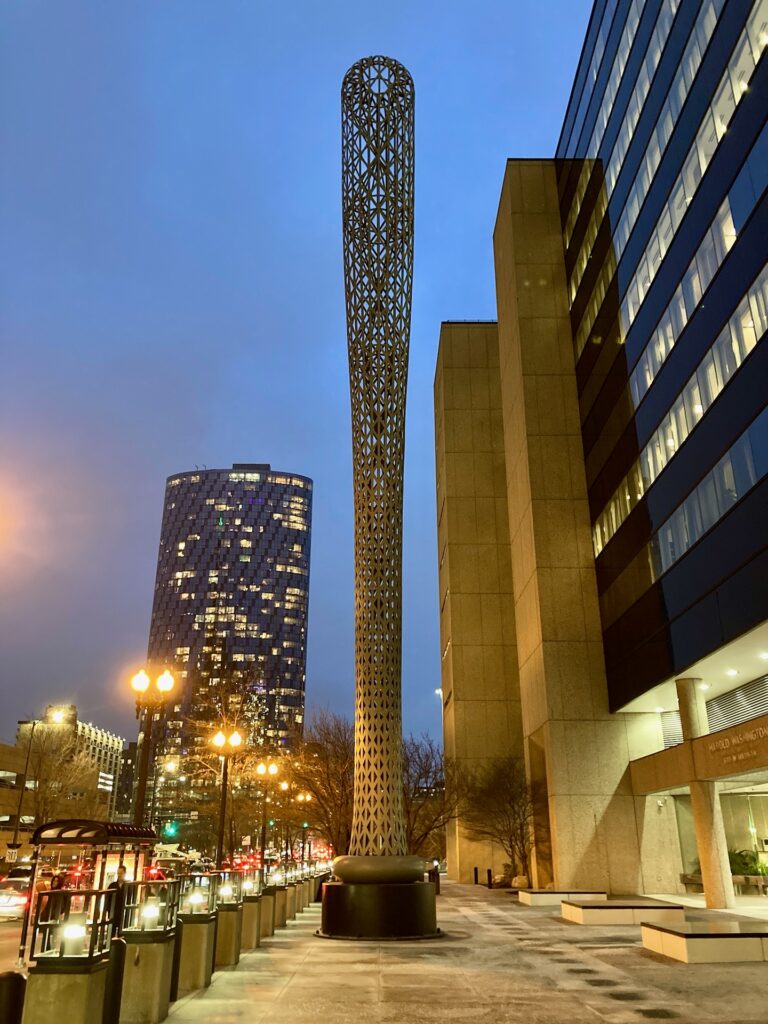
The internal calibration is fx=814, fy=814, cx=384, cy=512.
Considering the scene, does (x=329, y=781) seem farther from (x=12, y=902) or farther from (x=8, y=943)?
(x=8, y=943)

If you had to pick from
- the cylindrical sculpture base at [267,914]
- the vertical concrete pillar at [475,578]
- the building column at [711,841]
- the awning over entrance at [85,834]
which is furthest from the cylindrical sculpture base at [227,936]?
the vertical concrete pillar at [475,578]

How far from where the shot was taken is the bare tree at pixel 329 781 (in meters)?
41.9

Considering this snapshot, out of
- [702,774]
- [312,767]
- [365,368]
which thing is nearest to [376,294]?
[365,368]

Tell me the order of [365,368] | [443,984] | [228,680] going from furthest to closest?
[228,680] < [365,368] < [443,984]

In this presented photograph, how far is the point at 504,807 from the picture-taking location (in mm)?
45688

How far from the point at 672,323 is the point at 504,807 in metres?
28.0

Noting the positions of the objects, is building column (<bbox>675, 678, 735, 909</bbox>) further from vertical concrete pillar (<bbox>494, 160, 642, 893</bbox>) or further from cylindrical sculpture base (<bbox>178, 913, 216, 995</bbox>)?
cylindrical sculpture base (<bbox>178, 913, 216, 995</bbox>)

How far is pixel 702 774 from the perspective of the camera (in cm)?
2952

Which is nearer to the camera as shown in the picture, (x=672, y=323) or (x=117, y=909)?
(x=117, y=909)

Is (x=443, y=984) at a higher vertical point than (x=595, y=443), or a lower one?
lower

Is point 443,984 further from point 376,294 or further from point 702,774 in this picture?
point 702,774

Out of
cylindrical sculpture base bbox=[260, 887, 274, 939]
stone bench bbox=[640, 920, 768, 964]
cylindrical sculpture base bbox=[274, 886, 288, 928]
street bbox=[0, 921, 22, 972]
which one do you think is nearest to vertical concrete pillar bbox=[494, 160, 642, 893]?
cylindrical sculpture base bbox=[274, 886, 288, 928]

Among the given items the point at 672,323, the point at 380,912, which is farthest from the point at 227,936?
the point at 672,323

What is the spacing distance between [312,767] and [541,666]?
13473mm
